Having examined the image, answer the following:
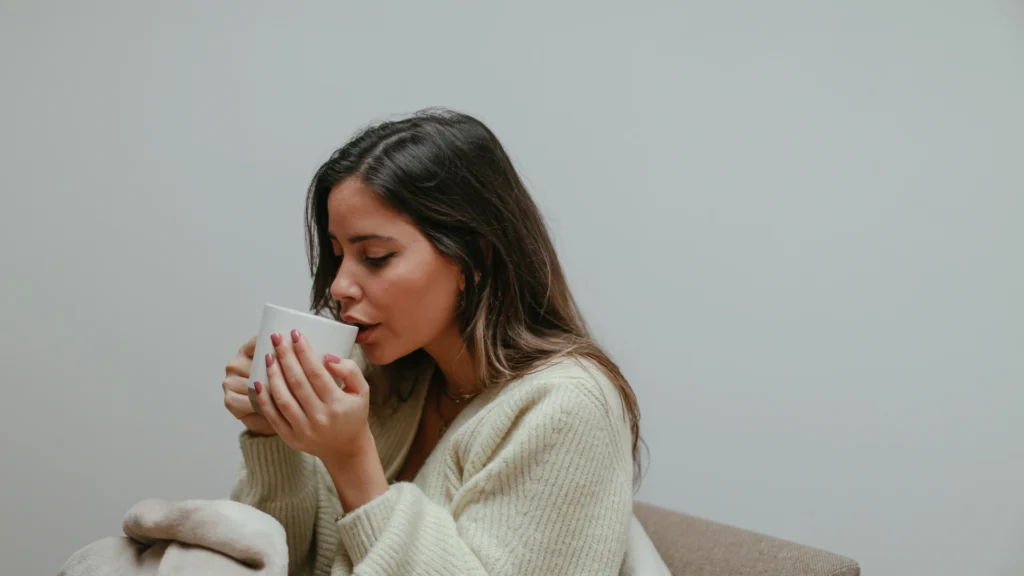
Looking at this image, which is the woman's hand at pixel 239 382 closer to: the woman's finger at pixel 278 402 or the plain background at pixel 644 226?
the woman's finger at pixel 278 402

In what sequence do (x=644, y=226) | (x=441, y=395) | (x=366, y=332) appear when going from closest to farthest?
(x=366, y=332) < (x=441, y=395) < (x=644, y=226)

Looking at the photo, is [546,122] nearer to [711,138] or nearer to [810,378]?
[711,138]

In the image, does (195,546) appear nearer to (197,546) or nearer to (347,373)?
(197,546)

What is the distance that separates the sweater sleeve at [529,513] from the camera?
3.03 feet

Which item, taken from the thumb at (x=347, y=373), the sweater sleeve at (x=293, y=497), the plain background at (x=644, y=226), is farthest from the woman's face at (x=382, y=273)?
the plain background at (x=644, y=226)

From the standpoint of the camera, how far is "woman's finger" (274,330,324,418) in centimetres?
91

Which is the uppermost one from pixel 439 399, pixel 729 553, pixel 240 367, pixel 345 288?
pixel 345 288

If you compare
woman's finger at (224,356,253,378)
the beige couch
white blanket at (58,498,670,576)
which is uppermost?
woman's finger at (224,356,253,378)

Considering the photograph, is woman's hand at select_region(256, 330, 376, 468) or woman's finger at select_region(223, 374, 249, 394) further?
woman's finger at select_region(223, 374, 249, 394)

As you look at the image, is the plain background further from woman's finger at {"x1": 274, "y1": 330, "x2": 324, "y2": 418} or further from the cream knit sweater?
woman's finger at {"x1": 274, "y1": 330, "x2": 324, "y2": 418}

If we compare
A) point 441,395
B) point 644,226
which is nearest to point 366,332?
point 441,395

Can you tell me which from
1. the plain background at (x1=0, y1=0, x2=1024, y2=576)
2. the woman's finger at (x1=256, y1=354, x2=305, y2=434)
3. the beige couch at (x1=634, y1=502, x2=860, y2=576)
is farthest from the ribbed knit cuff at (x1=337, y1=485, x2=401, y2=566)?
the plain background at (x1=0, y1=0, x2=1024, y2=576)

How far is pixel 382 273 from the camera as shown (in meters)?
1.03

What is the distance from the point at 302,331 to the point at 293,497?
0.35 m
